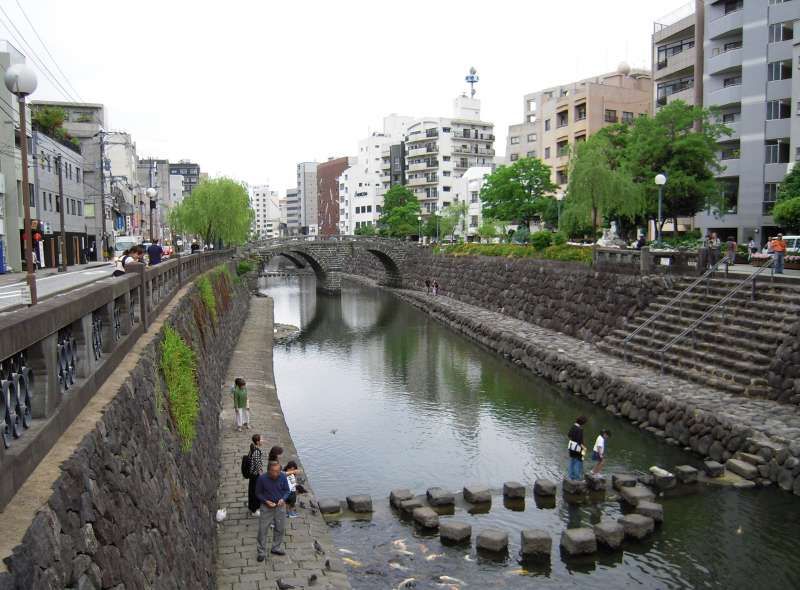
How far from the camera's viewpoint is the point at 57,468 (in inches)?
193

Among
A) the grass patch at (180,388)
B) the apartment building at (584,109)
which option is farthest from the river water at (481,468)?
the apartment building at (584,109)

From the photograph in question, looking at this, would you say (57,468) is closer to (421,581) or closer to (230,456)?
(421,581)

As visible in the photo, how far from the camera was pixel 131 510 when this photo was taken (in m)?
6.07

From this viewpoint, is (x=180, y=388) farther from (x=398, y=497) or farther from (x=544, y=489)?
(x=544, y=489)

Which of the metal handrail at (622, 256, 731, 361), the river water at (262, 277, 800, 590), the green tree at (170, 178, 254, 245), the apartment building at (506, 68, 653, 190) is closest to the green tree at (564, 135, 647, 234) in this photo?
the river water at (262, 277, 800, 590)

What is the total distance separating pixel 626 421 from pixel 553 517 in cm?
758

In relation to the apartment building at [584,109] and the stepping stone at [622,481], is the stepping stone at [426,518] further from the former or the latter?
the apartment building at [584,109]

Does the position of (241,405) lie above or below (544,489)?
above

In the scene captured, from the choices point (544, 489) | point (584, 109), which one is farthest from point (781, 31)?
point (544, 489)

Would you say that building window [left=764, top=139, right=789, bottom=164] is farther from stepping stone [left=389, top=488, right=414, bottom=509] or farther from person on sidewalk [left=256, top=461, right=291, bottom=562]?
person on sidewalk [left=256, top=461, right=291, bottom=562]

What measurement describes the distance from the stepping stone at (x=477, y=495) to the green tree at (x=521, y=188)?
44045mm

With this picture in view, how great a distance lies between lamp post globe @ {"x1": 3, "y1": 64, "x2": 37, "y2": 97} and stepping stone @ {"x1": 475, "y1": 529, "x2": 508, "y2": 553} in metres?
10.8

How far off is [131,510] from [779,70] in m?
44.9

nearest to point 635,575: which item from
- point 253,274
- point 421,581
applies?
point 421,581
